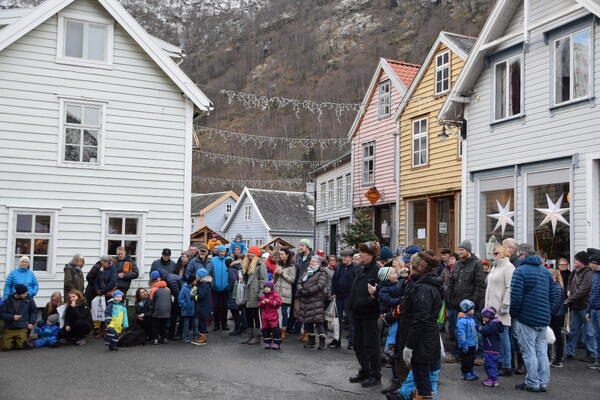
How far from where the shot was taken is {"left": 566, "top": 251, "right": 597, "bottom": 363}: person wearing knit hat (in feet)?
34.8

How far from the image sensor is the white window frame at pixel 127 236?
1560cm

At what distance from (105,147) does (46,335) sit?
558 cm

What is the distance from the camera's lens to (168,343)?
40.3 ft

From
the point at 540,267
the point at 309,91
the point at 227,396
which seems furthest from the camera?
the point at 309,91

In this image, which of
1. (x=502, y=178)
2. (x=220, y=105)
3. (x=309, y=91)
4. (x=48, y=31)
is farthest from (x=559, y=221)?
(x=309, y=91)

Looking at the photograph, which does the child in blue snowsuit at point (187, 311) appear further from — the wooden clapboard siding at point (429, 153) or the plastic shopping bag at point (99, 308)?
the wooden clapboard siding at point (429, 153)

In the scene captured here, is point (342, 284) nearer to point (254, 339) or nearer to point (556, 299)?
point (254, 339)

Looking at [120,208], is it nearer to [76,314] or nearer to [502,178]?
[76,314]

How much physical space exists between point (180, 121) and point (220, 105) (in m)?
35.0

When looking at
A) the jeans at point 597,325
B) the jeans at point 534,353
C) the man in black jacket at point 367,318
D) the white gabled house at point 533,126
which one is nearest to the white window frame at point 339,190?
the white gabled house at point 533,126

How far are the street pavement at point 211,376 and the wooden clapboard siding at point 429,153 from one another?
8734mm

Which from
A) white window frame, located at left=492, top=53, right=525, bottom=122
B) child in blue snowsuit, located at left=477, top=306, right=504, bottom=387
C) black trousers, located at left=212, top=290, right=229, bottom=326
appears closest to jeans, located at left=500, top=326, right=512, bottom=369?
child in blue snowsuit, located at left=477, top=306, right=504, bottom=387

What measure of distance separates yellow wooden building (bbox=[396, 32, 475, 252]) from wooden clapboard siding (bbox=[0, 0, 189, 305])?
25.8 feet

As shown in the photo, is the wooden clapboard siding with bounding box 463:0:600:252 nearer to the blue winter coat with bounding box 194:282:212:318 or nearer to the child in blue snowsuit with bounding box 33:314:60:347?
the blue winter coat with bounding box 194:282:212:318
